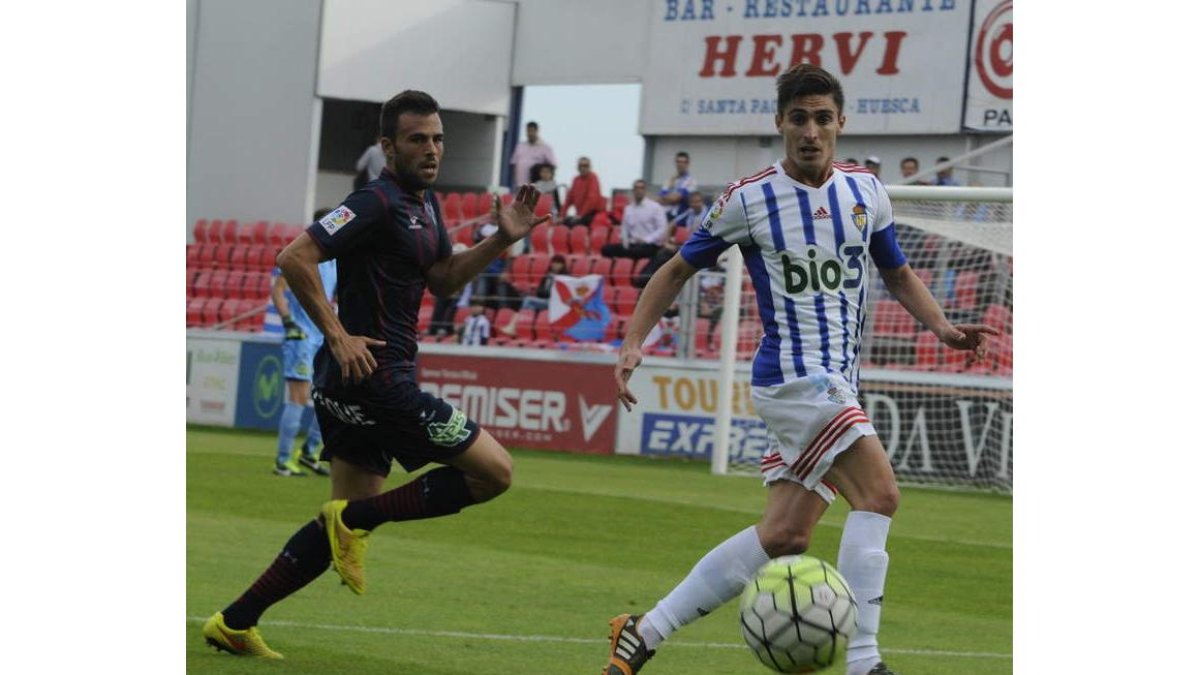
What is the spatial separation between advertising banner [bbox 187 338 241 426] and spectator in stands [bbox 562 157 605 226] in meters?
4.75

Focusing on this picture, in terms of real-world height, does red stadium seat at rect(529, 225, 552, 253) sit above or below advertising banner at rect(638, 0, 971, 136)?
below

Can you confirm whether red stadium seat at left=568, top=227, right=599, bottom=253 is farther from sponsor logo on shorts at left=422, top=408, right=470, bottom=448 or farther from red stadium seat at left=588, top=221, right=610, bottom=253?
sponsor logo on shorts at left=422, top=408, right=470, bottom=448

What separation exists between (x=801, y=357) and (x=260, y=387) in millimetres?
17336

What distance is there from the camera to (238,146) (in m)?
30.4

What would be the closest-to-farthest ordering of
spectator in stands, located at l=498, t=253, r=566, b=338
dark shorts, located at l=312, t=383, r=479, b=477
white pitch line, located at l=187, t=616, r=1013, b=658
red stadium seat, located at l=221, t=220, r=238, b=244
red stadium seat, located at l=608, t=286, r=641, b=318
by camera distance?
dark shorts, located at l=312, t=383, r=479, b=477, white pitch line, located at l=187, t=616, r=1013, b=658, red stadium seat, located at l=608, t=286, r=641, b=318, spectator in stands, located at l=498, t=253, r=566, b=338, red stadium seat, located at l=221, t=220, r=238, b=244

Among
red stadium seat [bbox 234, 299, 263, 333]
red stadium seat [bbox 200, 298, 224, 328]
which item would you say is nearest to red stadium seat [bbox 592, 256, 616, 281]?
red stadium seat [bbox 234, 299, 263, 333]

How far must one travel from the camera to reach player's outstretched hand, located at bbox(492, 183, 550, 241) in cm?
672

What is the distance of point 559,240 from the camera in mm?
24094

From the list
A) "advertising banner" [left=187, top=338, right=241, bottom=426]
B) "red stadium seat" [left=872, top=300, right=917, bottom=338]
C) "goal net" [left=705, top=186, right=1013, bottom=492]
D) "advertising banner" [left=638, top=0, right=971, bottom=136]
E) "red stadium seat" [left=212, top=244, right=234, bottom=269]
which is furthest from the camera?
"red stadium seat" [left=212, top=244, right=234, bottom=269]

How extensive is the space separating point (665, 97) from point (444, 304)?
5.50m

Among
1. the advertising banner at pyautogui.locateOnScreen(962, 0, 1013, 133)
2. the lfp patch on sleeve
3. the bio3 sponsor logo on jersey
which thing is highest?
the advertising banner at pyautogui.locateOnScreen(962, 0, 1013, 133)

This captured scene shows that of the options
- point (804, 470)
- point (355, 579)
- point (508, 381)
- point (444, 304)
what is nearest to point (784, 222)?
point (804, 470)

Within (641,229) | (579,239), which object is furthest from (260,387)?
(641,229)

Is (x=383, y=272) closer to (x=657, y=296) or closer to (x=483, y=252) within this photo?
(x=483, y=252)
